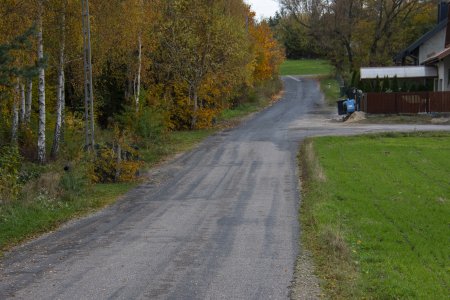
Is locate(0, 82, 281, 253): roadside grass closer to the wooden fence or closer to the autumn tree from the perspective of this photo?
the wooden fence

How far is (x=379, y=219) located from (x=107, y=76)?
77.3 feet

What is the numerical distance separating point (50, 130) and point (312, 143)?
11863 mm

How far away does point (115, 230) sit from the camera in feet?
44.4

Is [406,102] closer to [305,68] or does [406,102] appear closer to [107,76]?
[107,76]

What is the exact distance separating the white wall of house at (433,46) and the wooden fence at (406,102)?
12.6m

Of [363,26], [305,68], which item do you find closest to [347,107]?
[363,26]

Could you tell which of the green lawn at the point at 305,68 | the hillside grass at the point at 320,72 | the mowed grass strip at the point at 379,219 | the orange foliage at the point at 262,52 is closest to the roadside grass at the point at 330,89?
the hillside grass at the point at 320,72

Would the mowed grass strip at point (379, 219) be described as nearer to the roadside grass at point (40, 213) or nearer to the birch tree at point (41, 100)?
the roadside grass at point (40, 213)

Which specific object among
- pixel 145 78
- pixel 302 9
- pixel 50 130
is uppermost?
pixel 302 9

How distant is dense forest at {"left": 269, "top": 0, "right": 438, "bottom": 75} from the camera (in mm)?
64500

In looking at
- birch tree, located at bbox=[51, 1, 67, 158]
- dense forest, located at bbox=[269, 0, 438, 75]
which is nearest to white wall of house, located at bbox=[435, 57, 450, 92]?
dense forest, located at bbox=[269, 0, 438, 75]

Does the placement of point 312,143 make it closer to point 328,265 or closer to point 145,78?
point 145,78

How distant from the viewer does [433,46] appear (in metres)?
52.0

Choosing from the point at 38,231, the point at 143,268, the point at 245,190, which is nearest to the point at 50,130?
the point at 245,190
